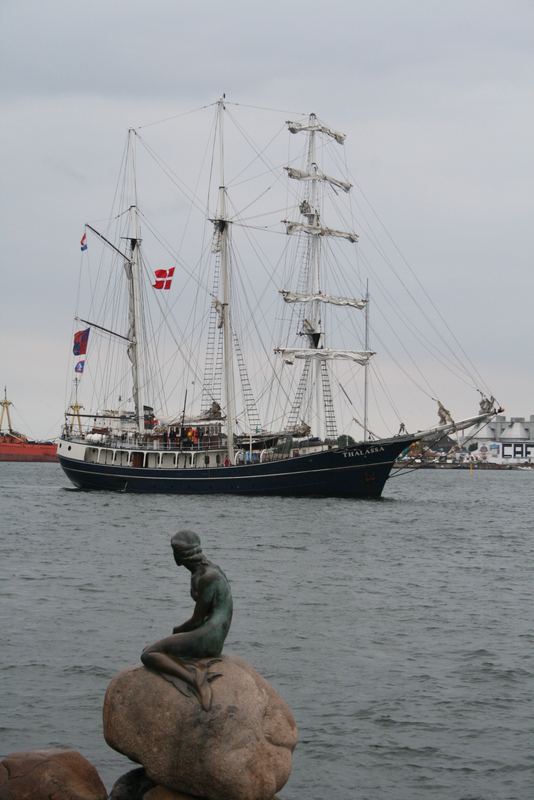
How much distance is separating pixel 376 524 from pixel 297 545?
14368 millimetres

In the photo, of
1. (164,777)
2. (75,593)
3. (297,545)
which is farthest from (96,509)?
(164,777)

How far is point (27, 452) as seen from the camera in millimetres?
193250

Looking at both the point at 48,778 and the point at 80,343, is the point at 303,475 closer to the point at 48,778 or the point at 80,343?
the point at 80,343

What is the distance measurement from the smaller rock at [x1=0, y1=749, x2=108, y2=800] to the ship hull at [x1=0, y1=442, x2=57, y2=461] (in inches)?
7182

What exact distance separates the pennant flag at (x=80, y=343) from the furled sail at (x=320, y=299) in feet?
54.0

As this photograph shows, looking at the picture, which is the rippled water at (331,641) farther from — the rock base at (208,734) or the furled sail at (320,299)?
the furled sail at (320,299)

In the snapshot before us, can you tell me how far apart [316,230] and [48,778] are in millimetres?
83602

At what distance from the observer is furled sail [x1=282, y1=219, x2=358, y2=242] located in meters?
92.4

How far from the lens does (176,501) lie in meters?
78.6

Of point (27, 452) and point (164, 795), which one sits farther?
point (27, 452)

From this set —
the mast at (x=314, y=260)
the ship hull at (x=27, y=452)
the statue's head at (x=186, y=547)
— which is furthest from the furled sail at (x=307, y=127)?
the ship hull at (x=27, y=452)

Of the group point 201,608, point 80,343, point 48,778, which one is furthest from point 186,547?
point 80,343

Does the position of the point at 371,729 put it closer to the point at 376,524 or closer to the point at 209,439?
the point at 376,524

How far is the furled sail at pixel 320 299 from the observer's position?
91812mm
